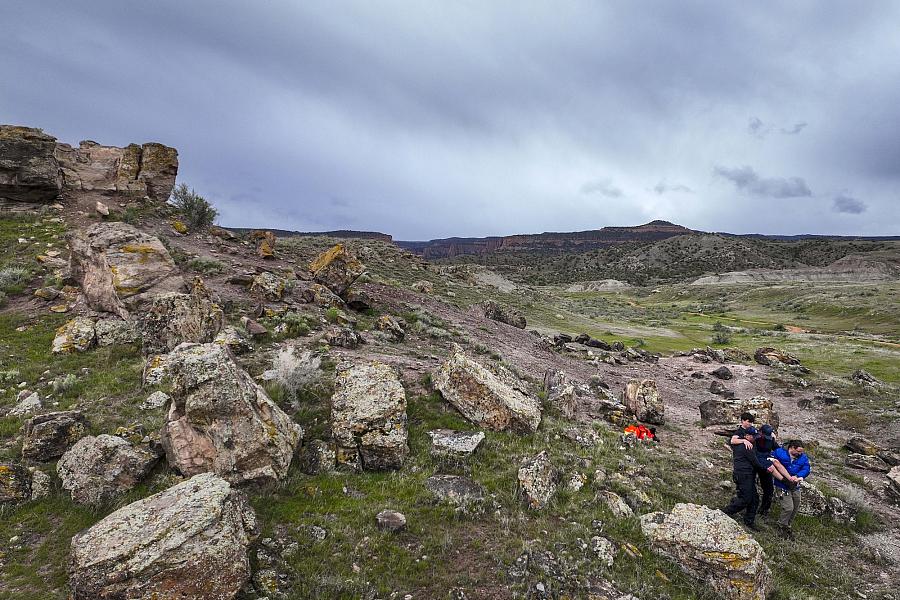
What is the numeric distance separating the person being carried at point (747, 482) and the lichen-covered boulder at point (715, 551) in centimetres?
195

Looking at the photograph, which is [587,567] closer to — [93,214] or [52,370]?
[52,370]

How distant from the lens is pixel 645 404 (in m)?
15.4

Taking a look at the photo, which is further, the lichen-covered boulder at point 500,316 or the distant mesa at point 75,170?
the lichen-covered boulder at point 500,316

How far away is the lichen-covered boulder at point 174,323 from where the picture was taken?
41.2 feet

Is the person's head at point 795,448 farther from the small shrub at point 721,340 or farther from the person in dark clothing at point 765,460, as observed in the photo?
the small shrub at point 721,340

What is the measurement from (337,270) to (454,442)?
1524 cm

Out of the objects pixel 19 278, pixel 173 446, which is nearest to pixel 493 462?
pixel 173 446

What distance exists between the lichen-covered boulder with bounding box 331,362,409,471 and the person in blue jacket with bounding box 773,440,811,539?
853 cm

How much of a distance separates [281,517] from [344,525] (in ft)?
3.71

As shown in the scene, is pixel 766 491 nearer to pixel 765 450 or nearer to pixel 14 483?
pixel 765 450

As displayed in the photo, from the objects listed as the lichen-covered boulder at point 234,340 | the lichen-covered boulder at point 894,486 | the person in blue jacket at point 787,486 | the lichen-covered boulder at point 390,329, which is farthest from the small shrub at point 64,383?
the lichen-covered boulder at point 894,486

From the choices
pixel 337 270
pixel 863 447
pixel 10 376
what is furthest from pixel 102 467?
pixel 863 447

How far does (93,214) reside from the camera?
24672 mm

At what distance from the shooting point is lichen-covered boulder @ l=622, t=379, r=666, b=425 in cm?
1523
